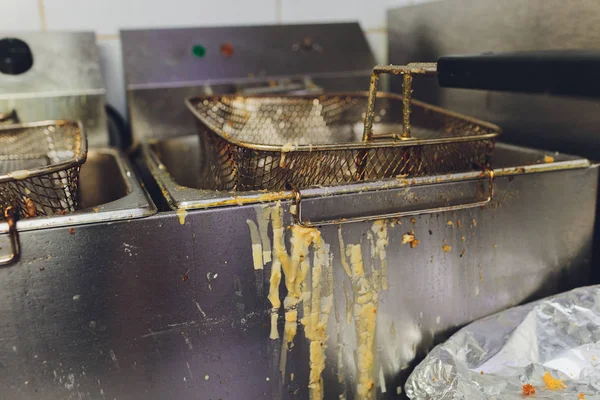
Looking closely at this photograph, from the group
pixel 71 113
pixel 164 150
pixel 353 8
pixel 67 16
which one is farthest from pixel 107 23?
pixel 353 8

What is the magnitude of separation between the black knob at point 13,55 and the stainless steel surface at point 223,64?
11.4 inches

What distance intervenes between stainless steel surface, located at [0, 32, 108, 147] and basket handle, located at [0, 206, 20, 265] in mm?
773

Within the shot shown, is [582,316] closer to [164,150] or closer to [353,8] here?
[164,150]

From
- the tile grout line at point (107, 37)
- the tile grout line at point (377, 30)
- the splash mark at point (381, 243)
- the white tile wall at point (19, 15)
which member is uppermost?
the white tile wall at point (19, 15)

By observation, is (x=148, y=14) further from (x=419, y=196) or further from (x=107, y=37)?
(x=419, y=196)

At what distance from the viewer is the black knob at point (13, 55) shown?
4.72 feet

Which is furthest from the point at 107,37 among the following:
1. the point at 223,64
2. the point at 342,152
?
the point at 342,152

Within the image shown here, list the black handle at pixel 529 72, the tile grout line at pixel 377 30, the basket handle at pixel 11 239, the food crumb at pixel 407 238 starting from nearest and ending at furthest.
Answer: the black handle at pixel 529 72, the basket handle at pixel 11 239, the food crumb at pixel 407 238, the tile grout line at pixel 377 30

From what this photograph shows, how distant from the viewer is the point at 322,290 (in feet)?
3.17

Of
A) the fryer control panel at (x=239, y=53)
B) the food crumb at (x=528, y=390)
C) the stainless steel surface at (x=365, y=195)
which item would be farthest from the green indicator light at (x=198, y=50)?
the food crumb at (x=528, y=390)

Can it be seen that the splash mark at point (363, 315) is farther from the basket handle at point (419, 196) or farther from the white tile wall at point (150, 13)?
the white tile wall at point (150, 13)

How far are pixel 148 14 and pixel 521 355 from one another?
1.53 m

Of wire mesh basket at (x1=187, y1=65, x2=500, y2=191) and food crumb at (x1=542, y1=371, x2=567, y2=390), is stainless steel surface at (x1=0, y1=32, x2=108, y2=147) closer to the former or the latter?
wire mesh basket at (x1=187, y1=65, x2=500, y2=191)

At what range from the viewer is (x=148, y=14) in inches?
68.3
